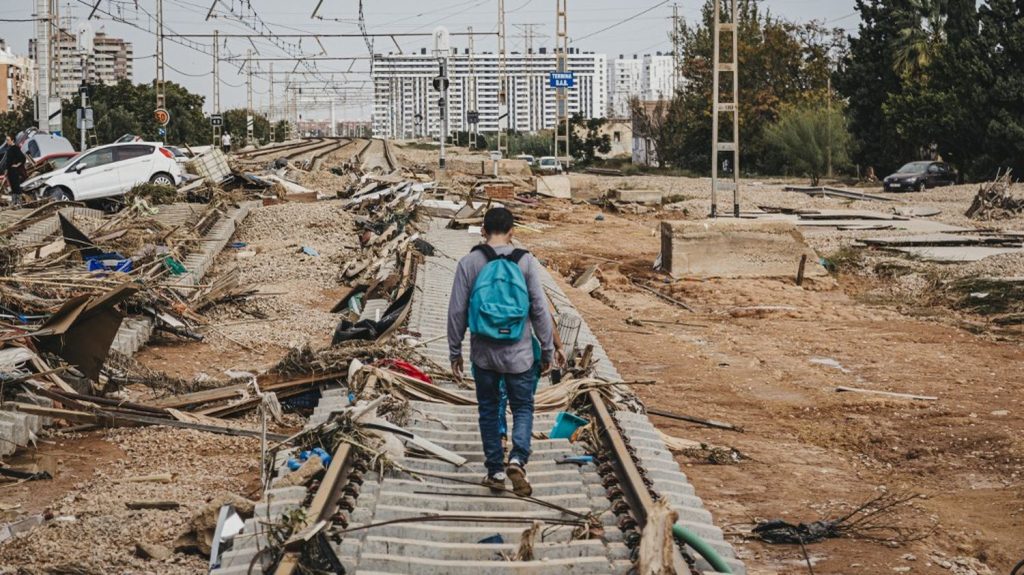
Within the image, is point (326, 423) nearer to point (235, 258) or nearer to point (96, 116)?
point (235, 258)

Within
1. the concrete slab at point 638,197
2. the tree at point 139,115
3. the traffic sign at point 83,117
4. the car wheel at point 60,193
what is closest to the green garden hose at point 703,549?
the car wheel at point 60,193

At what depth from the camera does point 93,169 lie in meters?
30.3

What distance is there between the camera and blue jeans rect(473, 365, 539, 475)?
680cm

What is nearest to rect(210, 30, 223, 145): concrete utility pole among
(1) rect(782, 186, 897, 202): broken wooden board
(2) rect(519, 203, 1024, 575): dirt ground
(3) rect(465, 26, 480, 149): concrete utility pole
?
(3) rect(465, 26, 480, 149): concrete utility pole

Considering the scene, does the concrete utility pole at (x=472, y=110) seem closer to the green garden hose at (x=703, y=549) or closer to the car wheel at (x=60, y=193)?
the car wheel at (x=60, y=193)

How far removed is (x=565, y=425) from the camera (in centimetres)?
811

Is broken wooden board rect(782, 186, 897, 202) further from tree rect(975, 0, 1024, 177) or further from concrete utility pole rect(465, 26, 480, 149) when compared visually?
concrete utility pole rect(465, 26, 480, 149)

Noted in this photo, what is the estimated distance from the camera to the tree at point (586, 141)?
79.2 m

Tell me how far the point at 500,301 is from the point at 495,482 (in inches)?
38.7

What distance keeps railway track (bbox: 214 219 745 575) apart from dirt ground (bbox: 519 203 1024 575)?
31.7 inches

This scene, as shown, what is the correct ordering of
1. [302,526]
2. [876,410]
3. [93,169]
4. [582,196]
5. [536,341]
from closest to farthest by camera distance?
[302,526] < [536,341] < [876,410] < [93,169] < [582,196]

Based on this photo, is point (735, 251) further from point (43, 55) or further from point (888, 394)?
point (43, 55)

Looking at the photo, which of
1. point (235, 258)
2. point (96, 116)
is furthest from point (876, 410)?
point (96, 116)

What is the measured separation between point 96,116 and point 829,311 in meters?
53.3
